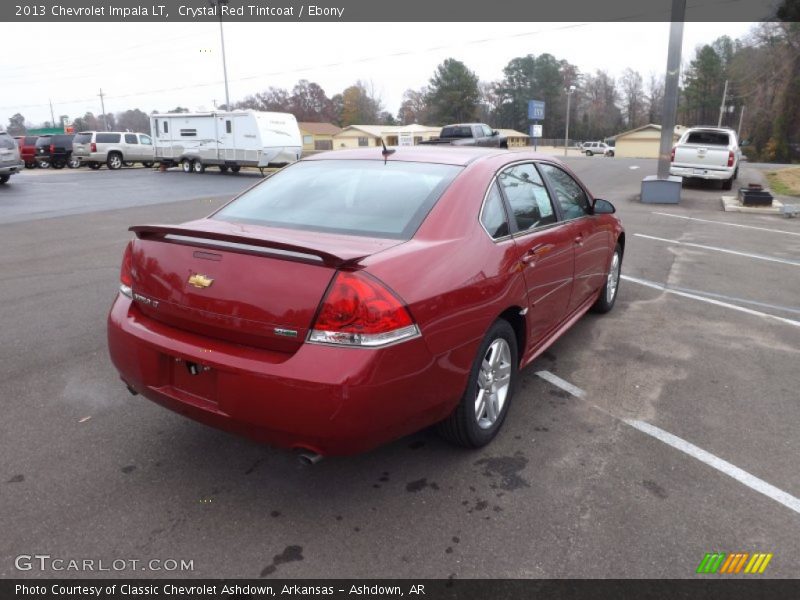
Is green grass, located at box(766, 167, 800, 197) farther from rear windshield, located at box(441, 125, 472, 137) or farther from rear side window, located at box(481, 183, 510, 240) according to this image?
rear side window, located at box(481, 183, 510, 240)

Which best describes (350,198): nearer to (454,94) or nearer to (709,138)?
(709,138)

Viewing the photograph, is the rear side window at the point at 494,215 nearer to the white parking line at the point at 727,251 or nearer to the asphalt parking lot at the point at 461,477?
the asphalt parking lot at the point at 461,477

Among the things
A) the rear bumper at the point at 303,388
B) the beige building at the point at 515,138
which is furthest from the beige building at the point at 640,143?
the rear bumper at the point at 303,388

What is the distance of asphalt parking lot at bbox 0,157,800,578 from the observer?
2.53 m

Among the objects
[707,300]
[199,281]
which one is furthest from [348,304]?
[707,300]

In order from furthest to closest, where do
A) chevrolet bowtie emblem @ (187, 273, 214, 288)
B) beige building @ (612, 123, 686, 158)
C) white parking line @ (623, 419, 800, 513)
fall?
beige building @ (612, 123, 686, 158)
white parking line @ (623, 419, 800, 513)
chevrolet bowtie emblem @ (187, 273, 214, 288)

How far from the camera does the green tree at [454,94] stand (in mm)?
84250

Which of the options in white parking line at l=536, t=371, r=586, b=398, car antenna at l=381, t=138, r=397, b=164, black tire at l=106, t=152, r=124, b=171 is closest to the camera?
car antenna at l=381, t=138, r=397, b=164

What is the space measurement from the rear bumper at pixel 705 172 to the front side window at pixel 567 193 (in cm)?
1530

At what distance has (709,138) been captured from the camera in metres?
18.3

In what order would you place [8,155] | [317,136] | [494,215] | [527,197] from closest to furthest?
[494,215] → [527,197] → [8,155] → [317,136]

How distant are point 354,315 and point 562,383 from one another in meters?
2.29

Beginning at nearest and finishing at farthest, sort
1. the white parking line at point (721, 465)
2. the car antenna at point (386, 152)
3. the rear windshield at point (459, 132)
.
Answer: the white parking line at point (721, 465)
the car antenna at point (386, 152)
the rear windshield at point (459, 132)

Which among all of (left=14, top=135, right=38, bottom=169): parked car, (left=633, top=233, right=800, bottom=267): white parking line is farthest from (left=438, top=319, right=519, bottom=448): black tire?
(left=14, top=135, right=38, bottom=169): parked car
